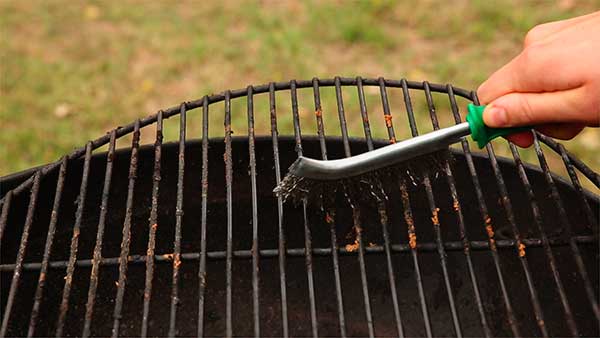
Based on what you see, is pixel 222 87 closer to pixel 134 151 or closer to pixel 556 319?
pixel 134 151

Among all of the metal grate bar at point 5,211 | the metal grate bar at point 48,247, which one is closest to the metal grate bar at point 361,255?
the metal grate bar at point 48,247

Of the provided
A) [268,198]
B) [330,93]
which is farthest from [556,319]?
[330,93]

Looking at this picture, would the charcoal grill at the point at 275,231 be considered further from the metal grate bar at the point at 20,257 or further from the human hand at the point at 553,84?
the human hand at the point at 553,84

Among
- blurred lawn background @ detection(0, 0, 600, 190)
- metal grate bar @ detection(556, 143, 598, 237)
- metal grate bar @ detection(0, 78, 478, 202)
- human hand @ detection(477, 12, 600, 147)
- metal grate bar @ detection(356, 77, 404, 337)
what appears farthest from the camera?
blurred lawn background @ detection(0, 0, 600, 190)

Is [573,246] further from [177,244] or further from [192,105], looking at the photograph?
[192,105]

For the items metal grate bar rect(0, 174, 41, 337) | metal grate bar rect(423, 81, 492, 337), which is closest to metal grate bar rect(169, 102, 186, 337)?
metal grate bar rect(0, 174, 41, 337)

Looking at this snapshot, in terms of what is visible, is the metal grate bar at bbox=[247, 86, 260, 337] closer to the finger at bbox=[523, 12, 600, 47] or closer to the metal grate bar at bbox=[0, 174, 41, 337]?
the metal grate bar at bbox=[0, 174, 41, 337]
